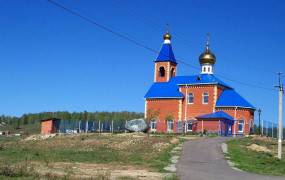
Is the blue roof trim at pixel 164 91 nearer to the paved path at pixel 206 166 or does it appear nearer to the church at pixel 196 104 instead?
the church at pixel 196 104

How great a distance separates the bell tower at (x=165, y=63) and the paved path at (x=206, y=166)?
28357mm

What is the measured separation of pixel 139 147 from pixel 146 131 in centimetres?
1923

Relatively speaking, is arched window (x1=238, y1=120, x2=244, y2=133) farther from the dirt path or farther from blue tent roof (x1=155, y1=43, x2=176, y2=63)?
the dirt path

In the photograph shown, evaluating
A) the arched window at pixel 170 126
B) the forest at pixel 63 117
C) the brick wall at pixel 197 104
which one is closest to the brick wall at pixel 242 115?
the brick wall at pixel 197 104

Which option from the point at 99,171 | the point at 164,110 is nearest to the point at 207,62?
the point at 164,110

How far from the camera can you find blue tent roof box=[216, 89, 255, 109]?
55781 mm

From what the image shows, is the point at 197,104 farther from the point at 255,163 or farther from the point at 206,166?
the point at 206,166

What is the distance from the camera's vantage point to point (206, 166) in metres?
22.9

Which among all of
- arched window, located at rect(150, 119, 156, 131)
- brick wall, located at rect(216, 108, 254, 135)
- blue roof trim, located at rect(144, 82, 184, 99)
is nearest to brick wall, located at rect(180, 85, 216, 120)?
blue roof trim, located at rect(144, 82, 184, 99)

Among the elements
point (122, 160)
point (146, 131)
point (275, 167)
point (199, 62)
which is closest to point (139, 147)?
point (122, 160)

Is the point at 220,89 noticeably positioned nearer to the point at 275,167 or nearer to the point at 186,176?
the point at 275,167

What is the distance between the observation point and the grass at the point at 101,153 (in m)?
23.2

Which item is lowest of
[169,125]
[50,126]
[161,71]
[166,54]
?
[50,126]

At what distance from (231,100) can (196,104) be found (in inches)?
152
